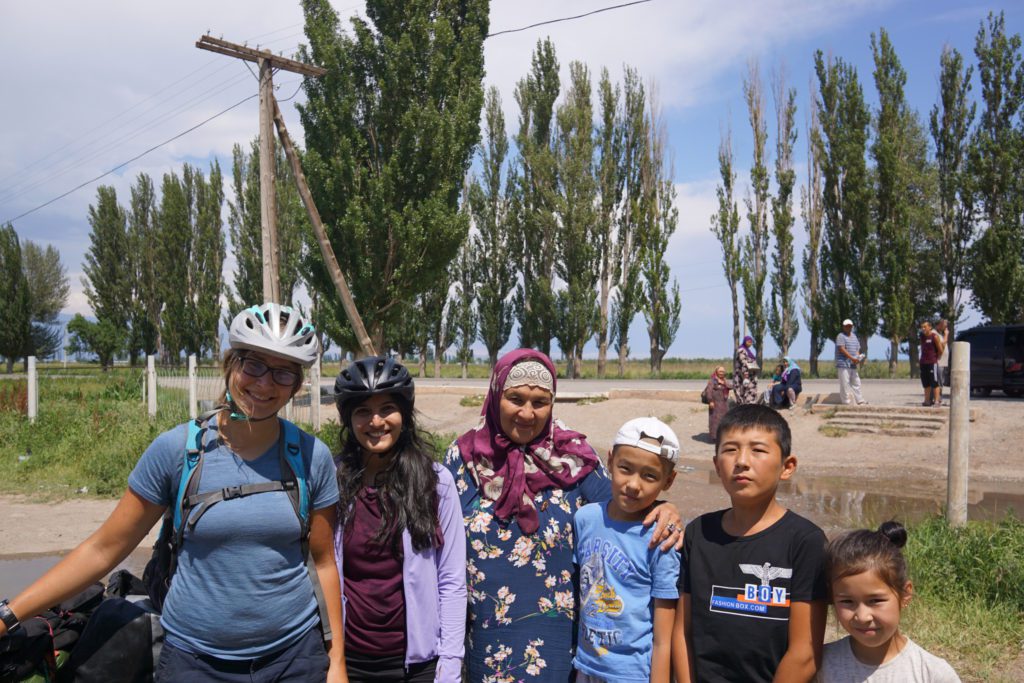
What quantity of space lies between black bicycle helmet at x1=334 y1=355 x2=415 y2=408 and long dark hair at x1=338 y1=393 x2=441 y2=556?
0.04 m

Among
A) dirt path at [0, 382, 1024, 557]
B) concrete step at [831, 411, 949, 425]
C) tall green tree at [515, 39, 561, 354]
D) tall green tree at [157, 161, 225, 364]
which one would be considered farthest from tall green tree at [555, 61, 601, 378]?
tall green tree at [157, 161, 225, 364]

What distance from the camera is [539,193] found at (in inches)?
1068

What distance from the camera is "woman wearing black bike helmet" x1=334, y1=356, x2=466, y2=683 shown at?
2.30m

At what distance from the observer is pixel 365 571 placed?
2350 millimetres

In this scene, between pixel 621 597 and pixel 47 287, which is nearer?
pixel 621 597

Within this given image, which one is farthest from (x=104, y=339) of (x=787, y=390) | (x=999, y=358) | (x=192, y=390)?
(x=999, y=358)

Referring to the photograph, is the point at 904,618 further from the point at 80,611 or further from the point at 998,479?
the point at 998,479

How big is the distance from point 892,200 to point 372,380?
27414mm

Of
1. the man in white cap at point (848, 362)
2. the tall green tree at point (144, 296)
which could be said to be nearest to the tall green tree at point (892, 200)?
the man in white cap at point (848, 362)

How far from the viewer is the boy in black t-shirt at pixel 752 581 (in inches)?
81.5

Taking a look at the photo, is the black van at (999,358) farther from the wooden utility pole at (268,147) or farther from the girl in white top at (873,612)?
the girl in white top at (873,612)

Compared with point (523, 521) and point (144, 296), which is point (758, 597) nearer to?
point (523, 521)

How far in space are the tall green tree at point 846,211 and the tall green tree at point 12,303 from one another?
3709 centimetres

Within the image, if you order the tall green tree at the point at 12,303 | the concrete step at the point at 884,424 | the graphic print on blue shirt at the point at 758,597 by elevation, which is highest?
the tall green tree at the point at 12,303
